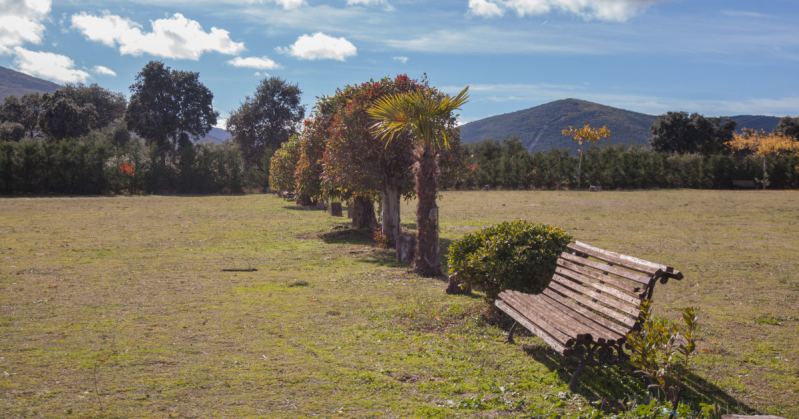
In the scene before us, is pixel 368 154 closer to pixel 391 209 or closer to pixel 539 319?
pixel 391 209

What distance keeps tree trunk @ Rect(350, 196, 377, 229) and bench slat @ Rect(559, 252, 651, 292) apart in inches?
459

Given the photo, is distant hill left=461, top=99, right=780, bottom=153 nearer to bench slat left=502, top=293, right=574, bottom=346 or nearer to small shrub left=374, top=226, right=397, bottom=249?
small shrub left=374, top=226, right=397, bottom=249

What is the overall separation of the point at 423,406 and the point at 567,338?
4.25 feet

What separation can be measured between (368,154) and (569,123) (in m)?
178

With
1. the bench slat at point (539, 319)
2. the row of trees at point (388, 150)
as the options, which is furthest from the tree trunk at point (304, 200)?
the bench slat at point (539, 319)

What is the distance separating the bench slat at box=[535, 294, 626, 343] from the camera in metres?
4.06

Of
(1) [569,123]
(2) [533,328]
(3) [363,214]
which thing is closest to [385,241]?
(3) [363,214]

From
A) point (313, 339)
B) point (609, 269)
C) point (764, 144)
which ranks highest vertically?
point (764, 144)

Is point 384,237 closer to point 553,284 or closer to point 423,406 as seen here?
point 553,284

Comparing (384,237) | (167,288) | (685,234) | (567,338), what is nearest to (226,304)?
(167,288)

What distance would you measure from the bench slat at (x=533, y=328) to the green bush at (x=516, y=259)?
54cm

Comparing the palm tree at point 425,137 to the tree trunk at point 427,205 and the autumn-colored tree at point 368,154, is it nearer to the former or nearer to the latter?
the tree trunk at point 427,205

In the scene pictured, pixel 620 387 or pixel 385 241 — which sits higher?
pixel 385 241

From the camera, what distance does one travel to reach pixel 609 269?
4.65 meters
